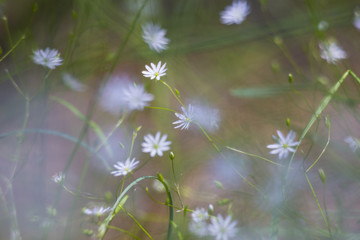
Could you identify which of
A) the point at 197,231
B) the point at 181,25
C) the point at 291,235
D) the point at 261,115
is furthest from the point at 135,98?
the point at 181,25

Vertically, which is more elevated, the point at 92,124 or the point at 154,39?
the point at 154,39

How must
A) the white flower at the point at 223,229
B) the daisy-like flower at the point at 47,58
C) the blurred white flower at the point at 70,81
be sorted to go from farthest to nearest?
1. the blurred white flower at the point at 70,81
2. the daisy-like flower at the point at 47,58
3. the white flower at the point at 223,229

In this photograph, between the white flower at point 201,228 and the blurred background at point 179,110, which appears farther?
the blurred background at point 179,110

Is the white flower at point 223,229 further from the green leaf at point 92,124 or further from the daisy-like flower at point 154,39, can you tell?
the daisy-like flower at point 154,39

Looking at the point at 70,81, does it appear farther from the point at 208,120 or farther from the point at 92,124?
the point at 208,120

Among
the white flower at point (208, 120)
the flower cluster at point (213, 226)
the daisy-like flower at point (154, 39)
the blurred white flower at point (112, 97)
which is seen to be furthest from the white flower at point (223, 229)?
the blurred white flower at point (112, 97)

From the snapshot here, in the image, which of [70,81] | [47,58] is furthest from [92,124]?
[70,81]

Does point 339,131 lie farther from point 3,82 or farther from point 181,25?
point 3,82

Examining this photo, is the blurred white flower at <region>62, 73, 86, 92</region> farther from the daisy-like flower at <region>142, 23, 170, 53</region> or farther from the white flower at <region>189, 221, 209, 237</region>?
the white flower at <region>189, 221, 209, 237</region>

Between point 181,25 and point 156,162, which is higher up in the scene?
point 181,25
